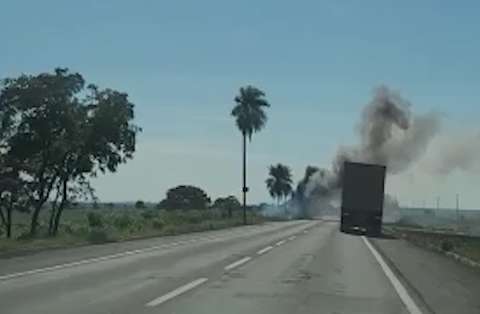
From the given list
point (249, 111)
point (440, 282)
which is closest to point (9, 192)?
point (440, 282)

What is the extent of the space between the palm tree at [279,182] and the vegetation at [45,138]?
148666 millimetres

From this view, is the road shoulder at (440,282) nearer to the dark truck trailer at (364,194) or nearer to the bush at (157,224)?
the dark truck trailer at (364,194)

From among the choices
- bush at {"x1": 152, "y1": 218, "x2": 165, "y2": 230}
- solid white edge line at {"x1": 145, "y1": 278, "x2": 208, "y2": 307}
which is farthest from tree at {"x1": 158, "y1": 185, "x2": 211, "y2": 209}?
solid white edge line at {"x1": 145, "y1": 278, "x2": 208, "y2": 307}

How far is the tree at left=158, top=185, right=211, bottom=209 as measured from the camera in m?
149

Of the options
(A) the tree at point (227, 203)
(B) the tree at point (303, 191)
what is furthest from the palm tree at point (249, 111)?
(B) the tree at point (303, 191)

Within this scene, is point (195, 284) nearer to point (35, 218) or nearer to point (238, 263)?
point (238, 263)

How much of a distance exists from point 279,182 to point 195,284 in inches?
7012

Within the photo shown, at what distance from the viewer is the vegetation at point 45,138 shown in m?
43.4

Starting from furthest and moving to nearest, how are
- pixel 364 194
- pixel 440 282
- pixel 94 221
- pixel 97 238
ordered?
1. pixel 364 194
2. pixel 94 221
3. pixel 97 238
4. pixel 440 282

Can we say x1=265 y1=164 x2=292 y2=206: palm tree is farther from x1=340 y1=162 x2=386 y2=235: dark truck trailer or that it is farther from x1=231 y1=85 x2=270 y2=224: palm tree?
x1=340 y1=162 x2=386 y2=235: dark truck trailer

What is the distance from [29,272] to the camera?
20.5 m

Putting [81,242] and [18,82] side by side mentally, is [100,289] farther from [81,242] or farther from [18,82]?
[18,82]

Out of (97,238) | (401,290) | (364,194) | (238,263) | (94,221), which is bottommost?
(401,290)

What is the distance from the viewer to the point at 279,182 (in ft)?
643
